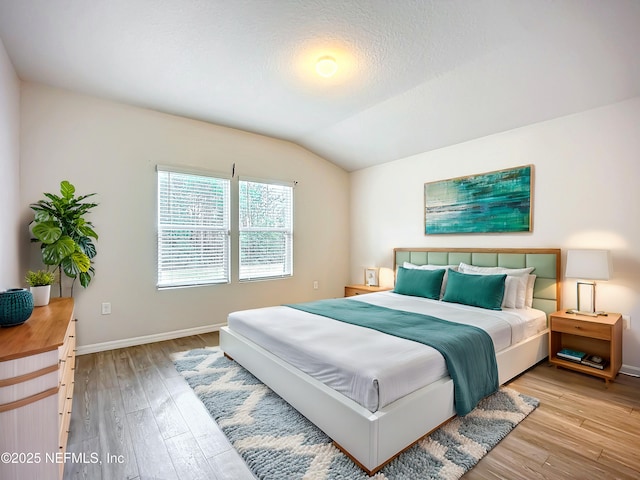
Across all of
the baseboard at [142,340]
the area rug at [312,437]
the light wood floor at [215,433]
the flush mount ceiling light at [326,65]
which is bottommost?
the light wood floor at [215,433]

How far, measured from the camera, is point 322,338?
2.31 metres

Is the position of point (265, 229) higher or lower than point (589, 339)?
higher

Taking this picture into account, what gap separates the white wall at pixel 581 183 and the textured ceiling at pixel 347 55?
A: 0.19 meters

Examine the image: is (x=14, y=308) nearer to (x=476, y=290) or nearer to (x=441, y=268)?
(x=476, y=290)

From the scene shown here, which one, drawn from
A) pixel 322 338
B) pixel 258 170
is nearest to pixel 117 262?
pixel 258 170

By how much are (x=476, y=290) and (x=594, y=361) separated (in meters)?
1.09

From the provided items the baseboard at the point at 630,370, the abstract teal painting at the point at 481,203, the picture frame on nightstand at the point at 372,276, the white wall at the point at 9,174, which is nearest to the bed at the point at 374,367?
the abstract teal painting at the point at 481,203

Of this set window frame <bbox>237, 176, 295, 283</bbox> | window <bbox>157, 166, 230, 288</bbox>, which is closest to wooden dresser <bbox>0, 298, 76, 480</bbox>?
window <bbox>157, 166, 230, 288</bbox>

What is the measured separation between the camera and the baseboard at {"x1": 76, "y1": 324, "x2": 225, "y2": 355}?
341cm

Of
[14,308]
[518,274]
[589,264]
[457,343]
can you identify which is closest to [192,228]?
[14,308]

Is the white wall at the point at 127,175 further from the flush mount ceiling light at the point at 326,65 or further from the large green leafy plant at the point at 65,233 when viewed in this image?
the flush mount ceiling light at the point at 326,65

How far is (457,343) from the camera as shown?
2211 mm

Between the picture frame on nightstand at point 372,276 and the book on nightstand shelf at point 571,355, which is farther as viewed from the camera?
the picture frame on nightstand at point 372,276

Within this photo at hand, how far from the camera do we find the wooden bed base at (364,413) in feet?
5.42
